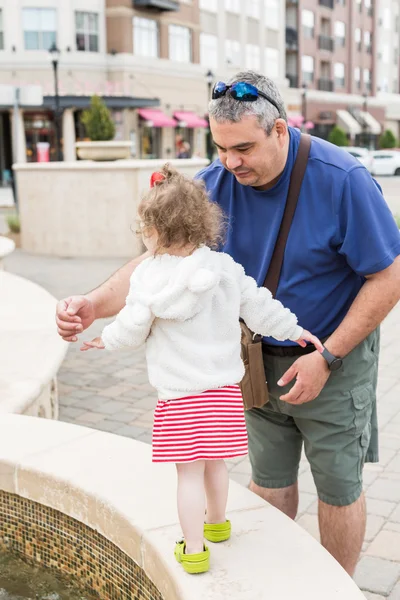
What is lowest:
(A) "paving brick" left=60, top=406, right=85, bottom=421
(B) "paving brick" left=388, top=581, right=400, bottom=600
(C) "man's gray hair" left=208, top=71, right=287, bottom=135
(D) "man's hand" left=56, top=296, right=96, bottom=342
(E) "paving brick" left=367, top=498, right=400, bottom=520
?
(A) "paving brick" left=60, top=406, right=85, bottom=421

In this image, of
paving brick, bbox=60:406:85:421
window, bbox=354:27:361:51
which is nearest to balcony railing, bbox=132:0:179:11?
window, bbox=354:27:361:51

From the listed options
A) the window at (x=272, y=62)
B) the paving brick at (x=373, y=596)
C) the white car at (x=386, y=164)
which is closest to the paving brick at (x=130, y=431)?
the paving brick at (x=373, y=596)

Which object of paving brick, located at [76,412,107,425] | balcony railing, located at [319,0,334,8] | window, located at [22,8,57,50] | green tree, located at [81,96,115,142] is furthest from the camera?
balcony railing, located at [319,0,334,8]

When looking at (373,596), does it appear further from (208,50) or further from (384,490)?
(208,50)

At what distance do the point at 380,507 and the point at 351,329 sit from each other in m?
1.84

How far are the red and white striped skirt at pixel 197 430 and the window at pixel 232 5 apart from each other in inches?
1847

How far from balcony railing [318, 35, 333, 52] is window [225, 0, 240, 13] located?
13.2 meters

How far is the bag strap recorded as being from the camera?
2754 mm

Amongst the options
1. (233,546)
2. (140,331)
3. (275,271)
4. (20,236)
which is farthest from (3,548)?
(20,236)

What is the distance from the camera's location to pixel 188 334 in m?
2.52

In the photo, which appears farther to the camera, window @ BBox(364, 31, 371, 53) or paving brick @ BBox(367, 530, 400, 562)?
window @ BBox(364, 31, 371, 53)

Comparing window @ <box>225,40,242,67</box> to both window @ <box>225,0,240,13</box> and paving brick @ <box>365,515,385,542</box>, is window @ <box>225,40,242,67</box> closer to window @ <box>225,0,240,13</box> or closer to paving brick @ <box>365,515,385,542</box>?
window @ <box>225,0,240,13</box>

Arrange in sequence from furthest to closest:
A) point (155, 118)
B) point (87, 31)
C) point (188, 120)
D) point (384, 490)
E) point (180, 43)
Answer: point (180, 43)
point (188, 120)
point (155, 118)
point (87, 31)
point (384, 490)

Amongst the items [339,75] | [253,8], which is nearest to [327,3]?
[339,75]
